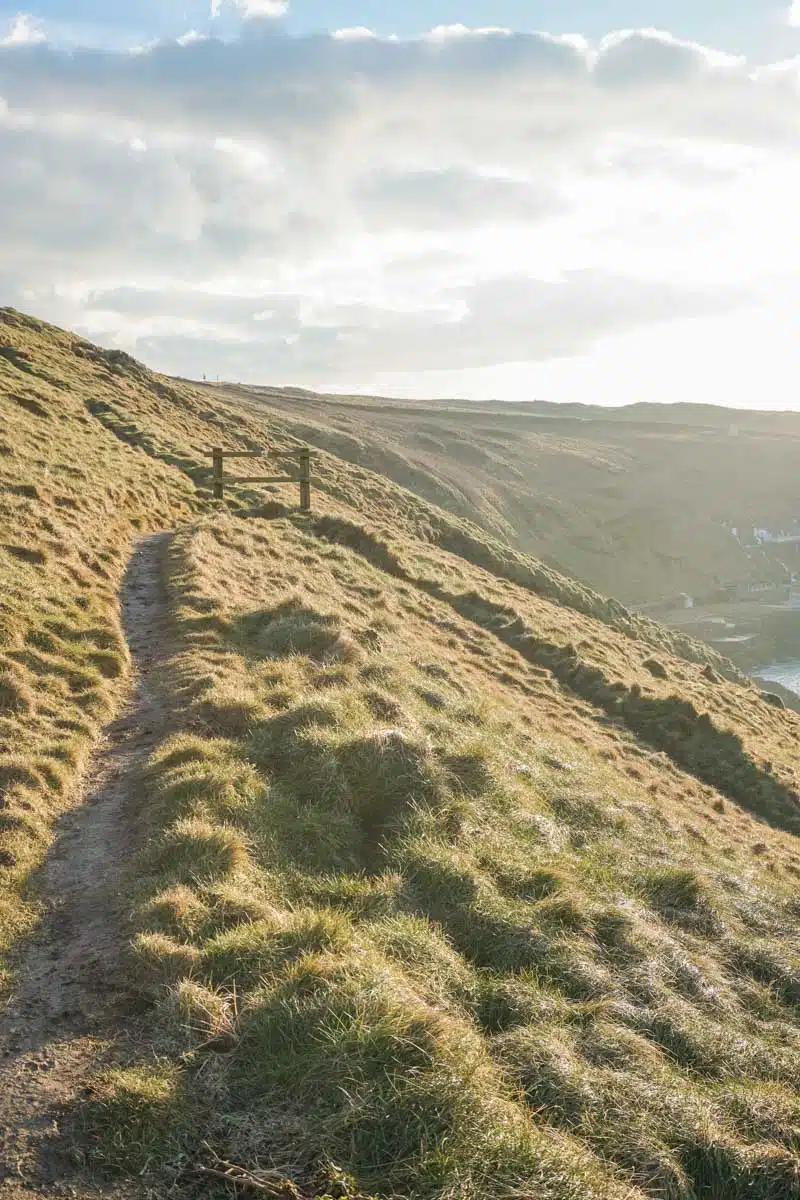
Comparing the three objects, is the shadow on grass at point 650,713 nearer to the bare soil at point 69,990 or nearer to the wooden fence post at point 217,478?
the wooden fence post at point 217,478

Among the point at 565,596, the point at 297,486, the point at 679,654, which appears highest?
the point at 297,486

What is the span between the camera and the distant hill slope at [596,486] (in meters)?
94.6

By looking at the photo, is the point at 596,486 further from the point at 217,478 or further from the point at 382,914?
the point at 382,914

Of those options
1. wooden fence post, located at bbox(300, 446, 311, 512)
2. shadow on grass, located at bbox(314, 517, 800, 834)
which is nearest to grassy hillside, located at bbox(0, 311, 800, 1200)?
shadow on grass, located at bbox(314, 517, 800, 834)

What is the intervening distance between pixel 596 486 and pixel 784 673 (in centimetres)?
5429

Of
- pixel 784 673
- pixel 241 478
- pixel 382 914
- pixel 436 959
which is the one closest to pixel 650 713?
pixel 241 478

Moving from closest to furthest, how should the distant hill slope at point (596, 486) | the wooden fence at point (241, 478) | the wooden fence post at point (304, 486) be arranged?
1. the wooden fence at point (241, 478)
2. the wooden fence post at point (304, 486)
3. the distant hill slope at point (596, 486)

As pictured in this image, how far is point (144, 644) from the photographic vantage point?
1492 centimetres

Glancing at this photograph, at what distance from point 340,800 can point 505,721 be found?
608 cm

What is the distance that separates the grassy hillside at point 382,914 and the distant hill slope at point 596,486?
6293 centimetres

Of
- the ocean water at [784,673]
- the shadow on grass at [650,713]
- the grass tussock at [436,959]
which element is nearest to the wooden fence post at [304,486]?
the shadow on grass at [650,713]

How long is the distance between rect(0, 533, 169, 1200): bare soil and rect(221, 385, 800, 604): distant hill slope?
68191mm

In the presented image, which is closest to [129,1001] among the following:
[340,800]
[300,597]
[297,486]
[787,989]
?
[340,800]

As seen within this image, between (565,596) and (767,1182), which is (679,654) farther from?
(767,1182)
